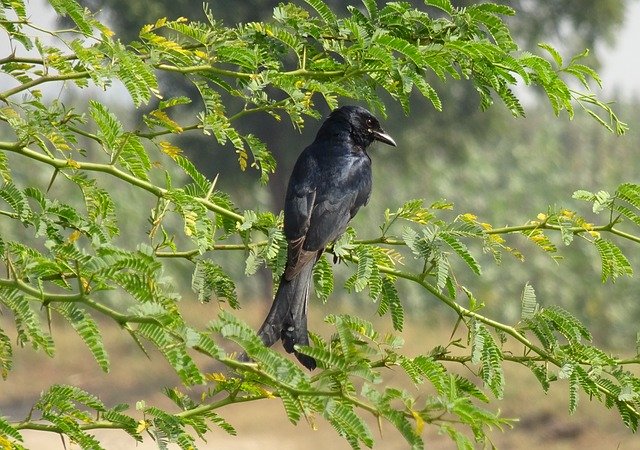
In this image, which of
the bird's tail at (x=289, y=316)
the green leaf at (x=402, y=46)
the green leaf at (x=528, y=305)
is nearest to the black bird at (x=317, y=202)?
the bird's tail at (x=289, y=316)

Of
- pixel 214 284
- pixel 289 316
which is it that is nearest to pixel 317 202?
pixel 289 316

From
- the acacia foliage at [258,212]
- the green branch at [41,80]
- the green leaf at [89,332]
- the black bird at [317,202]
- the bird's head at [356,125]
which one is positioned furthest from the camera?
the bird's head at [356,125]

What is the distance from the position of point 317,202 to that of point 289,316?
0.80 metres

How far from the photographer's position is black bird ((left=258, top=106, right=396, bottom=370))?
12.1 feet

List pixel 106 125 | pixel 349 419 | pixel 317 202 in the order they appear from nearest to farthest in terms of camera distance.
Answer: pixel 349 419, pixel 106 125, pixel 317 202

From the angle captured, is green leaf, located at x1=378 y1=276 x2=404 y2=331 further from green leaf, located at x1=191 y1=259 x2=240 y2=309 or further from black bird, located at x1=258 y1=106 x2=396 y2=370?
green leaf, located at x1=191 y1=259 x2=240 y2=309

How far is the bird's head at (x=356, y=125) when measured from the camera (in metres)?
5.13

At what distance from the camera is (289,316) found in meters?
3.71

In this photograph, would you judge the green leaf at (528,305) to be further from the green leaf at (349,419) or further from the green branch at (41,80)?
the green branch at (41,80)

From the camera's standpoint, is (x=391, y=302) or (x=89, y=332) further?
(x=391, y=302)

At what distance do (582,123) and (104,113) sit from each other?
74.2 feet

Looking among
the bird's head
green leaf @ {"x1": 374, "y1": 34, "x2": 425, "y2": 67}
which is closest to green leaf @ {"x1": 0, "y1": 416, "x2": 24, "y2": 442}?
green leaf @ {"x1": 374, "y1": 34, "x2": 425, "y2": 67}

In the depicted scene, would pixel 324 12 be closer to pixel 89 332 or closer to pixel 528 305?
pixel 528 305

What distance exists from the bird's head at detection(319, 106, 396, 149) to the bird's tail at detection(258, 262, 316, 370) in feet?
4.49
